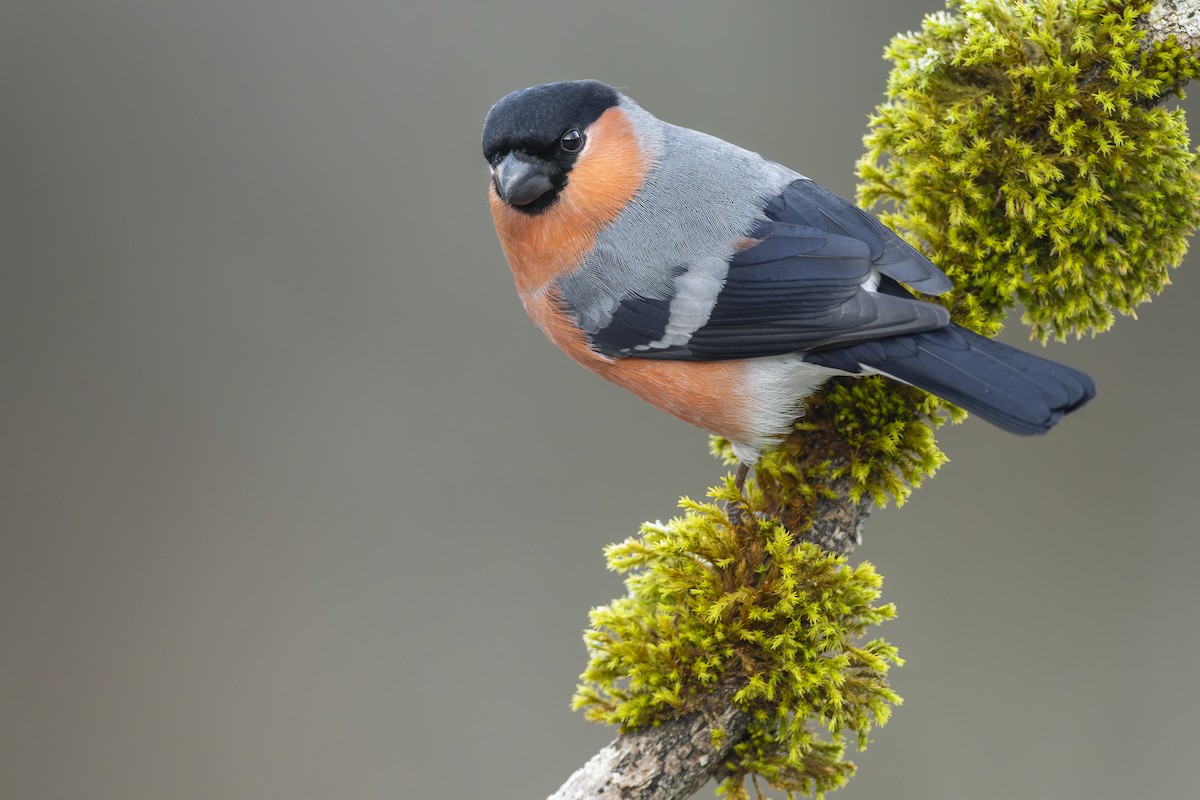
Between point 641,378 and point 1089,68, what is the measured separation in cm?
120

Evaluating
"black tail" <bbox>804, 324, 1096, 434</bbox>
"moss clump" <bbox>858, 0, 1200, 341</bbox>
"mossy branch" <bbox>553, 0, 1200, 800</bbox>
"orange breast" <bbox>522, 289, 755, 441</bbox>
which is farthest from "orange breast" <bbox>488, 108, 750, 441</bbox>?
"moss clump" <bbox>858, 0, 1200, 341</bbox>

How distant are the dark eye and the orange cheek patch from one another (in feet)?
0.07

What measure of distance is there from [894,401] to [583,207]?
2.82 feet

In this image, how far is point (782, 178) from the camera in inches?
98.5

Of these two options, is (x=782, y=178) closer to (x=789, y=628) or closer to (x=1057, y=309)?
(x=1057, y=309)

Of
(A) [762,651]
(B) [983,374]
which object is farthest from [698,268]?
(A) [762,651]

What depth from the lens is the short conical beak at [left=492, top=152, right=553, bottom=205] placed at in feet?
7.82

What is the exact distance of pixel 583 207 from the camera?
2.46 metres

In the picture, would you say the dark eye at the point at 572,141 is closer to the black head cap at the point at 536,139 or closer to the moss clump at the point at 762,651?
the black head cap at the point at 536,139

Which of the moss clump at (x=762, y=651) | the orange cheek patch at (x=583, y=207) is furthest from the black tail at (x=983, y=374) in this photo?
the orange cheek patch at (x=583, y=207)

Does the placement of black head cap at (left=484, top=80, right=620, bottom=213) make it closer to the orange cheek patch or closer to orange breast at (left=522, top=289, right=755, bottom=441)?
the orange cheek patch

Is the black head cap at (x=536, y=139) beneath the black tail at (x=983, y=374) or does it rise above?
above

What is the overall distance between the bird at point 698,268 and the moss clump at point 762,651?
0.37 m

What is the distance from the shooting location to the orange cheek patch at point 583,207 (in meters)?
2.46
